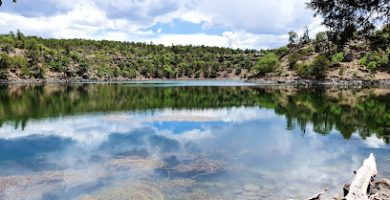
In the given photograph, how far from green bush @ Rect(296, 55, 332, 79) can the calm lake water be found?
277 ft

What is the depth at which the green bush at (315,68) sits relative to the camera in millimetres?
130000

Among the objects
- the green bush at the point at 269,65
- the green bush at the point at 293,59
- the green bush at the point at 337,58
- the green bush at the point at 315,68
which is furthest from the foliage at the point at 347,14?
the green bush at the point at 269,65

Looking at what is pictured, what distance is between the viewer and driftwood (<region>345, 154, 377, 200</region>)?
13.4 meters

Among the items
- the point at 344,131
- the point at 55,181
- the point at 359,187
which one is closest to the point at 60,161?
the point at 55,181

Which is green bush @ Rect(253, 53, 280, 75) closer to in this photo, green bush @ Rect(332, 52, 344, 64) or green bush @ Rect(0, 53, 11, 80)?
green bush @ Rect(332, 52, 344, 64)

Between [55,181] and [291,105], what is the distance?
46318mm

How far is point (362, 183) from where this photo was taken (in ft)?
48.5

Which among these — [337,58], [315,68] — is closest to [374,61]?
[337,58]

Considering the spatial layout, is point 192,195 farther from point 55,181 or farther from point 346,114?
point 346,114

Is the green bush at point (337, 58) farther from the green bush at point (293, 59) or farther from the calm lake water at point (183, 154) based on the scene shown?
the calm lake water at point (183, 154)

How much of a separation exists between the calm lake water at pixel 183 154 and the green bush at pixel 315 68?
84.6m

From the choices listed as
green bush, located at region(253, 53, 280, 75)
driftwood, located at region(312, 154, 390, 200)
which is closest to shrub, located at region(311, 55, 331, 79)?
→ green bush, located at region(253, 53, 280, 75)

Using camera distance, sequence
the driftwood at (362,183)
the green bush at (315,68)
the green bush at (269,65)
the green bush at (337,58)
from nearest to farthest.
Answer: the driftwood at (362,183), the green bush at (315,68), the green bush at (337,58), the green bush at (269,65)

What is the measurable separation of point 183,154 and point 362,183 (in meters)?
13.6
